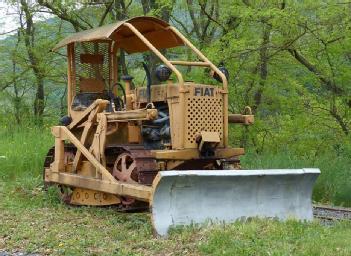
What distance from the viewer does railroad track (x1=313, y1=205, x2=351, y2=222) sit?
30.9 feet

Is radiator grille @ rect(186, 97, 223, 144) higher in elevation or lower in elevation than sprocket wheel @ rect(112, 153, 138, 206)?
higher

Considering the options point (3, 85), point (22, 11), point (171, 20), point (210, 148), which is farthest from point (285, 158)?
point (3, 85)

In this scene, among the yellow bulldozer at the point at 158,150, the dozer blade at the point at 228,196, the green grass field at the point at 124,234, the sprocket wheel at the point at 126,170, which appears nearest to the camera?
the green grass field at the point at 124,234

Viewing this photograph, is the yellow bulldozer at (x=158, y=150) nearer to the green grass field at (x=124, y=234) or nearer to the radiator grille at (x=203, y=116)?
the radiator grille at (x=203, y=116)

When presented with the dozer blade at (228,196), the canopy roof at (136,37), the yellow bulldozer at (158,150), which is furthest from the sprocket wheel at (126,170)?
the canopy roof at (136,37)

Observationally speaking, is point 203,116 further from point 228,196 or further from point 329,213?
point 329,213

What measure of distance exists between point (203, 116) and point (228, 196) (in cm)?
126

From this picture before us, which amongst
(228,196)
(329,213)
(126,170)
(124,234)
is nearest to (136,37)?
(126,170)

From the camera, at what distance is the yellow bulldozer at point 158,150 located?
7.40m

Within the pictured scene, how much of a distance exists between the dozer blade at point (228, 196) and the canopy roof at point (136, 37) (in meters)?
2.94

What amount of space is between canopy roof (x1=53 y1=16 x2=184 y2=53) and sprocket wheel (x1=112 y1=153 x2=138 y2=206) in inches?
72.2

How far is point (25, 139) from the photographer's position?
14844 mm

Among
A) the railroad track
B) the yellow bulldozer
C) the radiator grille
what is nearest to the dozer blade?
the yellow bulldozer

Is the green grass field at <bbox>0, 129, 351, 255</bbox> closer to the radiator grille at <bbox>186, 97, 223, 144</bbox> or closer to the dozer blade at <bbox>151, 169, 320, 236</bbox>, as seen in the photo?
the dozer blade at <bbox>151, 169, 320, 236</bbox>
